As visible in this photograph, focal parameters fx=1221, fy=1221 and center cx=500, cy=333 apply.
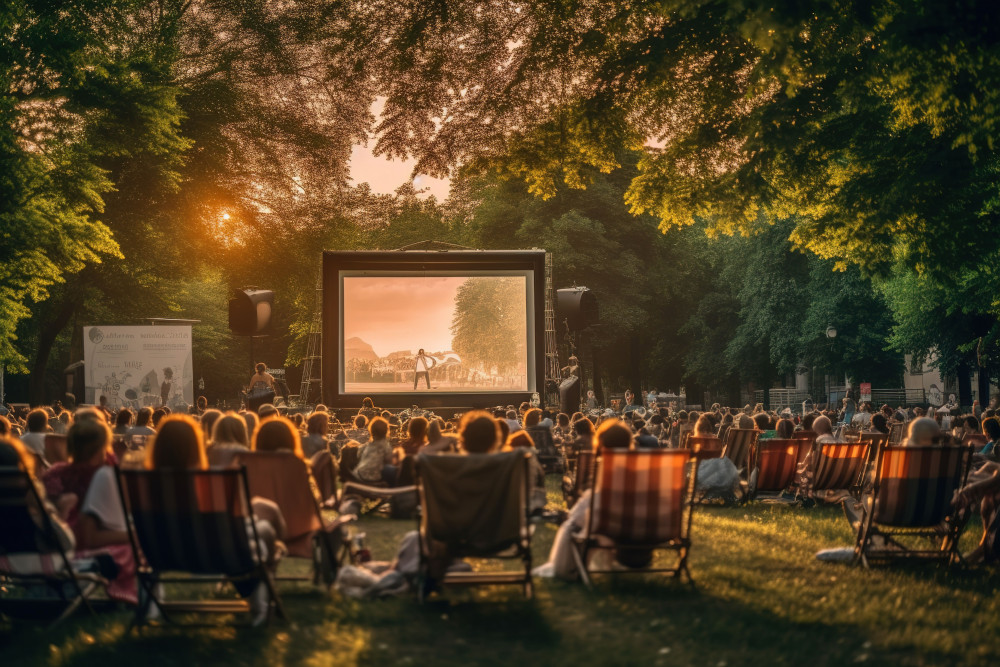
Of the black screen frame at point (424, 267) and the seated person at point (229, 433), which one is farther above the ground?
the black screen frame at point (424, 267)

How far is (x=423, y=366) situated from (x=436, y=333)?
0.74m

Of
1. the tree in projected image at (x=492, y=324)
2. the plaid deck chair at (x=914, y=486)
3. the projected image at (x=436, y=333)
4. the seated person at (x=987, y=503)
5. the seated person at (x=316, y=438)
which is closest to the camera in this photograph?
the plaid deck chair at (x=914, y=486)

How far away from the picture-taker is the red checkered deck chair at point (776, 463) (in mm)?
13203

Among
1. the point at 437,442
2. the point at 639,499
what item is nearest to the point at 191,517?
the point at 639,499

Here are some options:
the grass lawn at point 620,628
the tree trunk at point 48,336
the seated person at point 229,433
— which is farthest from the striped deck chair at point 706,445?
the tree trunk at point 48,336

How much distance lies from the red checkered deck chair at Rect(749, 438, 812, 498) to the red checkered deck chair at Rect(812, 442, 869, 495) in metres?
0.66

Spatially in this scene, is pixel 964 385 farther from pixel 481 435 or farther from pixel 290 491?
pixel 290 491

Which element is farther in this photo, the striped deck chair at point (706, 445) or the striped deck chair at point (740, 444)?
the striped deck chair at point (740, 444)

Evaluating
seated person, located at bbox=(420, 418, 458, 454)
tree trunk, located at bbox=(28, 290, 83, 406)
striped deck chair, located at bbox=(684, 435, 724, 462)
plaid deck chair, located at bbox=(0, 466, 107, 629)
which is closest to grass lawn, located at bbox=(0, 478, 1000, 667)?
plaid deck chair, located at bbox=(0, 466, 107, 629)

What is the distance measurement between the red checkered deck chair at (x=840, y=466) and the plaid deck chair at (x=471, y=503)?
6368 mm

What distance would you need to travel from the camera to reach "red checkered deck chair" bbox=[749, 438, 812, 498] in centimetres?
1320

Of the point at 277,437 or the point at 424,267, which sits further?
the point at 424,267

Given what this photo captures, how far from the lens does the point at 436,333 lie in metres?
25.4

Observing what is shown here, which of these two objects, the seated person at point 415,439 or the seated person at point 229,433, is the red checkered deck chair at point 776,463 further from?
the seated person at point 229,433
